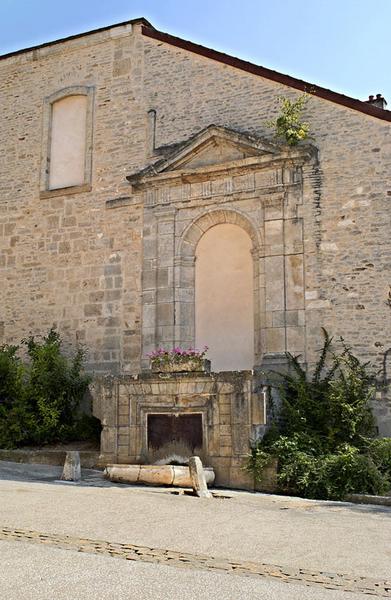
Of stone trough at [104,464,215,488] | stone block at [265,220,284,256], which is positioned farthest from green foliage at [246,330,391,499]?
stone block at [265,220,284,256]

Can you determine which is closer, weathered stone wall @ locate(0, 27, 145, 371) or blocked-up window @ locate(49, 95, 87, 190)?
weathered stone wall @ locate(0, 27, 145, 371)

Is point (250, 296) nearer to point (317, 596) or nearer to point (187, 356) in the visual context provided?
point (187, 356)

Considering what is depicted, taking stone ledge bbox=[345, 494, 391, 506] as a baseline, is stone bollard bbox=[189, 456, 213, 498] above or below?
above

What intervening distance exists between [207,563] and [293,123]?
9.35 m

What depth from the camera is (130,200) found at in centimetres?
1398

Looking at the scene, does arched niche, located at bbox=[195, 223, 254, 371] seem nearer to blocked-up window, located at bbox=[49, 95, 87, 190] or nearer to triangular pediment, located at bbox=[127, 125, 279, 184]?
triangular pediment, located at bbox=[127, 125, 279, 184]

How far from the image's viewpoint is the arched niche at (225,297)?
1272cm

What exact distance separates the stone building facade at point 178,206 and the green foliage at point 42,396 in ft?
1.92

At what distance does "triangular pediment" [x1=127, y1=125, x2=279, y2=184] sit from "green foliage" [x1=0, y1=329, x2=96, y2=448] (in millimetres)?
3917

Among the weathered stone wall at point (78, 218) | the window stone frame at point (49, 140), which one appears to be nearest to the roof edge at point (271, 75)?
the weathered stone wall at point (78, 218)

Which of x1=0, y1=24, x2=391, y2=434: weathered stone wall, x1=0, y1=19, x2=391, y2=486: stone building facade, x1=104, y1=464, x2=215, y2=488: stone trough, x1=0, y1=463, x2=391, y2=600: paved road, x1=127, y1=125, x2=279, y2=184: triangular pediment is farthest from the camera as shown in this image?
x1=127, y1=125, x2=279, y2=184: triangular pediment

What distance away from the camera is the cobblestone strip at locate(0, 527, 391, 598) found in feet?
14.6

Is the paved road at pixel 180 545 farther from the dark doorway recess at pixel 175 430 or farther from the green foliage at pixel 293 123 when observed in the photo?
the green foliage at pixel 293 123

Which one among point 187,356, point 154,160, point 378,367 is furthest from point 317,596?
point 154,160
